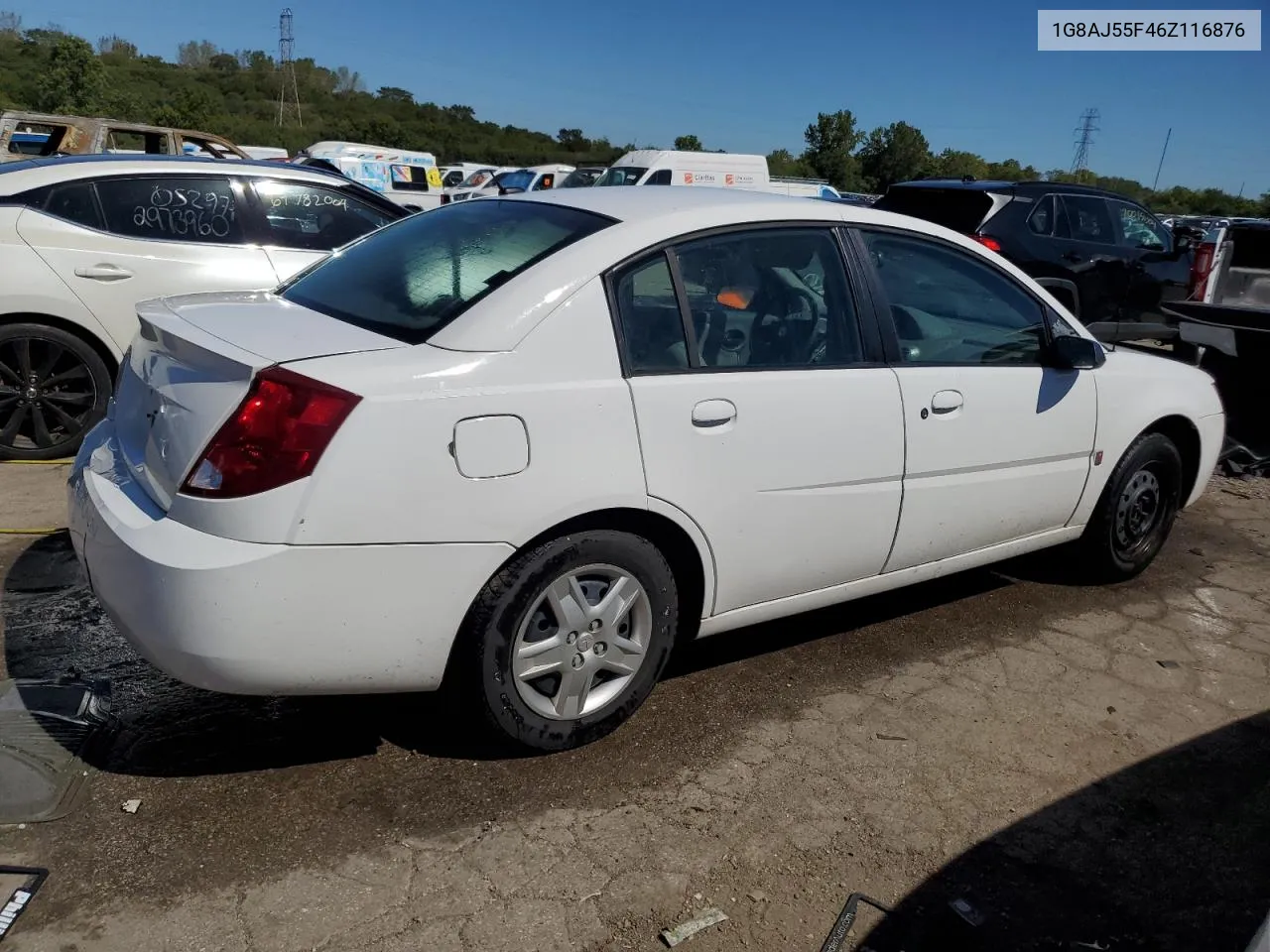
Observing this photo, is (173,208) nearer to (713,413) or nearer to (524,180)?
(713,413)

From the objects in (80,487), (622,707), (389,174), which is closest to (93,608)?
(80,487)

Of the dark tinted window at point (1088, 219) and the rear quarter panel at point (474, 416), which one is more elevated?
the dark tinted window at point (1088, 219)

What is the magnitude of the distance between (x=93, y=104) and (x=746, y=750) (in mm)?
67361

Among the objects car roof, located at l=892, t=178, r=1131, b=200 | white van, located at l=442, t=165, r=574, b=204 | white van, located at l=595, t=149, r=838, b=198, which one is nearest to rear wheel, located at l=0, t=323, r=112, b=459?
car roof, located at l=892, t=178, r=1131, b=200

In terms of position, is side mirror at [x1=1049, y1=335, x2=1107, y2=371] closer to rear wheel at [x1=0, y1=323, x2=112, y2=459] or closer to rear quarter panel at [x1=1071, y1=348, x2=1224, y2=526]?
rear quarter panel at [x1=1071, y1=348, x2=1224, y2=526]

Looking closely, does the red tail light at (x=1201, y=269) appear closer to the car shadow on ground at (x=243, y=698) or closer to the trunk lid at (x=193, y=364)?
the car shadow on ground at (x=243, y=698)

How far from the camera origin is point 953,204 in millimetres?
9617

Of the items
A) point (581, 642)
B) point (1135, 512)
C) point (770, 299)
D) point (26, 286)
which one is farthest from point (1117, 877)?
point (26, 286)

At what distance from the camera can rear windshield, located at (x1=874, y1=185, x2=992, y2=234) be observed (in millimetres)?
9445

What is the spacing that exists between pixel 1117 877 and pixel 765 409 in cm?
157

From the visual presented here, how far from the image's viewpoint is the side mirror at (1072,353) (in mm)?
3924

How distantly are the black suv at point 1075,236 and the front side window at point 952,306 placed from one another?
552 cm

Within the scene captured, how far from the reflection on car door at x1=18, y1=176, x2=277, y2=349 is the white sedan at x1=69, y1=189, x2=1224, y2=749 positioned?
2.43 meters

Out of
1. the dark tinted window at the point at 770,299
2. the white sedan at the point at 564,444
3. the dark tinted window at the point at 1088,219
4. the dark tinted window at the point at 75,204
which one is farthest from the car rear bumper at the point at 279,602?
the dark tinted window at the point at 1088,219
